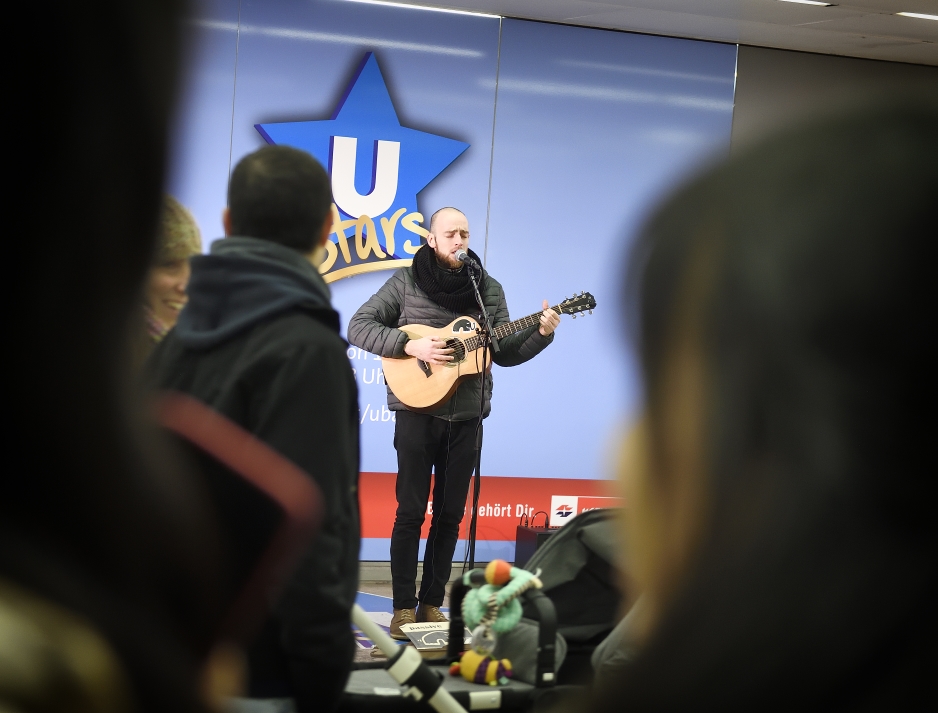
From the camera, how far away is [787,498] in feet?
1.53

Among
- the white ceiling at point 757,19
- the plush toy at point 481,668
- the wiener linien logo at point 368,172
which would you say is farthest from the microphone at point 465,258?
the plush toy at point 481,668

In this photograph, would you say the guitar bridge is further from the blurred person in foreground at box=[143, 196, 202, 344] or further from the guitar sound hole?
the blurred person in foreground at box=[143, 196, 202, 344]

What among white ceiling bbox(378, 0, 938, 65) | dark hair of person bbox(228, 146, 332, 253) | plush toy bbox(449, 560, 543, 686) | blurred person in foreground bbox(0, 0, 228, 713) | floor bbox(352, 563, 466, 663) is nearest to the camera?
blurred person in foreground bbox(0, 0, 228, 713)

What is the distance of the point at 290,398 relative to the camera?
4.91 feet

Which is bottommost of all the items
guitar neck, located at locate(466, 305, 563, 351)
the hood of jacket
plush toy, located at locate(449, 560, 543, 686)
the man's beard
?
plush toy, located at locate(449, 560, 543, 686)

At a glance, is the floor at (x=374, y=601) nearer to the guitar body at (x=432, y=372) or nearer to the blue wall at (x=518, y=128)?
the blue wall at (x=518, y=128)

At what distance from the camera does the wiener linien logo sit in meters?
6.14

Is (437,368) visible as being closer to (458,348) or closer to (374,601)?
(458,348)

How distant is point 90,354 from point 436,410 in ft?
15.3

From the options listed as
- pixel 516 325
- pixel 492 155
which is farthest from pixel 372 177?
pixel 516 325

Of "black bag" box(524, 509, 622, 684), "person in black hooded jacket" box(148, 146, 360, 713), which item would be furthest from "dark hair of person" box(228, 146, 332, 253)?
"black bag" box(524, 509, 622, 684)

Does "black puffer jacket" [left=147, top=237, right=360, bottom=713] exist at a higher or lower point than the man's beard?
lower

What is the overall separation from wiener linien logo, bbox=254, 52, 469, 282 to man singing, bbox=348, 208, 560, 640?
0.96m

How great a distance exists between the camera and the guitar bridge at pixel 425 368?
509 centimetres
